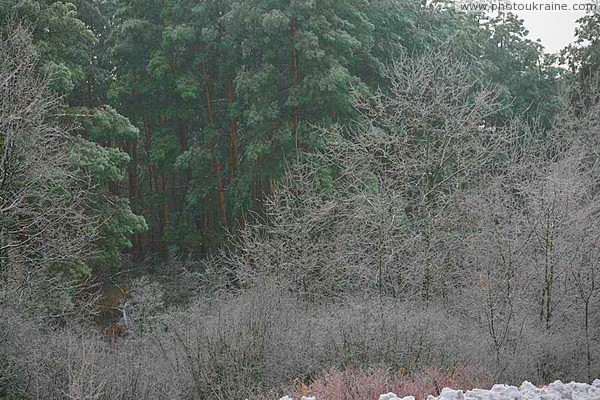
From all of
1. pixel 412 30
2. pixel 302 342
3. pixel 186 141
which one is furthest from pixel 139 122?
pixel 302 342

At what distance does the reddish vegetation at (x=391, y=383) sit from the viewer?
6.78 metres

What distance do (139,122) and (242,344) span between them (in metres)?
17.1

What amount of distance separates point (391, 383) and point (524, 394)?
5.39 feet

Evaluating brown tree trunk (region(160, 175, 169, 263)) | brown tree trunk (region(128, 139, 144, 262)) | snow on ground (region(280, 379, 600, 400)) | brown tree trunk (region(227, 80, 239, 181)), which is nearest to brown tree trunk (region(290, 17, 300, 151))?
brown tree trunk (region(227, 80, 239, 181))

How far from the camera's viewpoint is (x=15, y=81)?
11.6 meters

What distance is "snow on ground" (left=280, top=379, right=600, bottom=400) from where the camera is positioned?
5.85 m

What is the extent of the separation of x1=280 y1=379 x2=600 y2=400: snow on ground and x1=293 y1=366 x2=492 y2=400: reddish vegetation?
701mm

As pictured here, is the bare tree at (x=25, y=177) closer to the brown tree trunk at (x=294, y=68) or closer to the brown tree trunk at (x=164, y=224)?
the brown tree trunk at (x=294, y=68)

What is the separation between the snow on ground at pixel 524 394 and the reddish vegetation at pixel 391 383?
70 centimetres

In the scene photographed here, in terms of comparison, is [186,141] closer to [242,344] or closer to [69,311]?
[69,311]

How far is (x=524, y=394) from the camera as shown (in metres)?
6.09

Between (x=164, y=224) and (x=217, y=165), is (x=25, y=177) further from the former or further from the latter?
(x=164, y=224)

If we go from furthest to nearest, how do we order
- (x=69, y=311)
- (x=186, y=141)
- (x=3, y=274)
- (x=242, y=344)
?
(x=186, y=141), (x=69, y=311), (x=3, y=274), (x=242, y=344)

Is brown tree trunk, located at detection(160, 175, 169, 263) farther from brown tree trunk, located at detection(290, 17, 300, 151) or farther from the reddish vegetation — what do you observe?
the reddish vegetation
